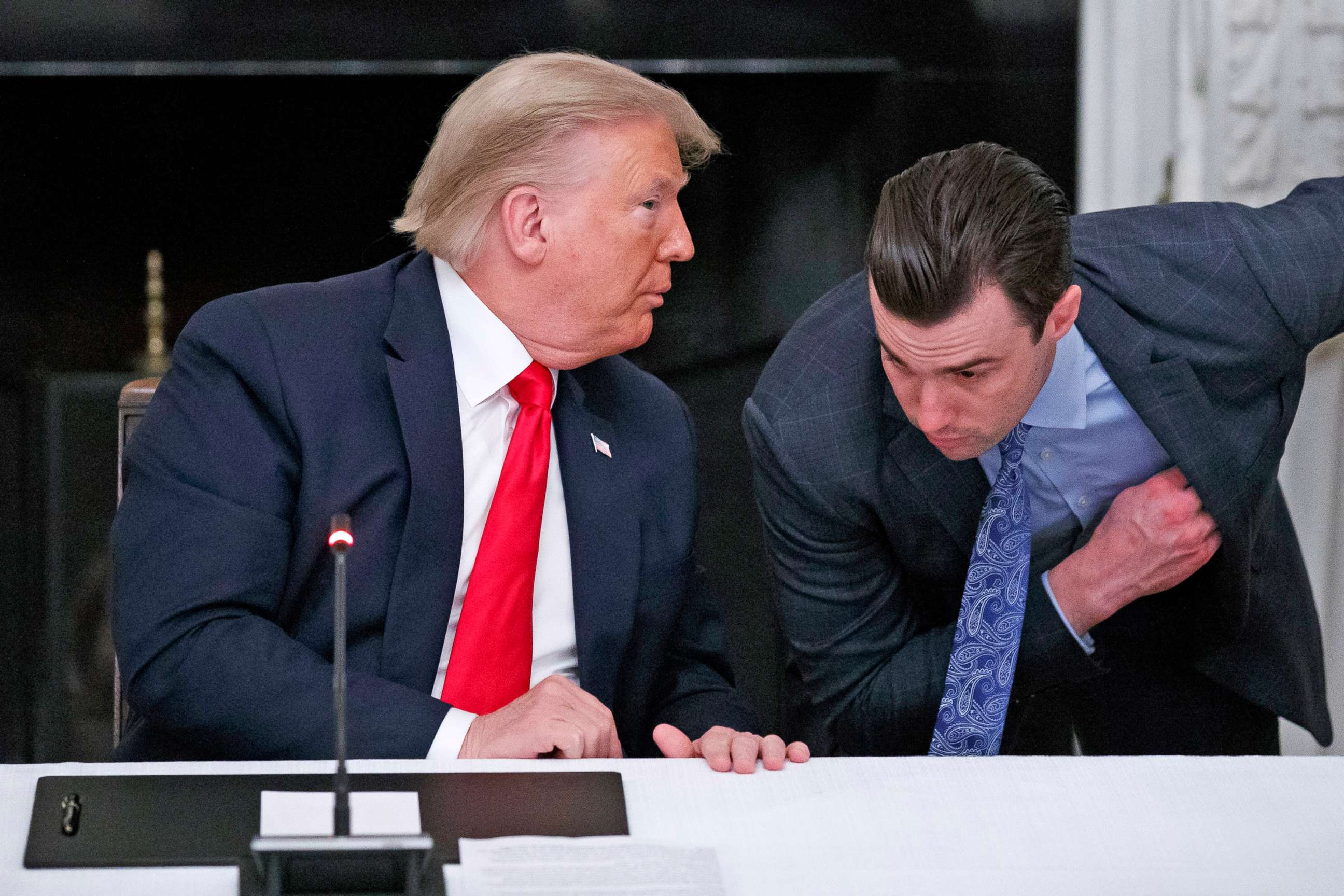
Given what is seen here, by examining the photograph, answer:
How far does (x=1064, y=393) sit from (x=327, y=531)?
884mm

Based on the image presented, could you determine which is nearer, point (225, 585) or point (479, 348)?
point (225, 585)

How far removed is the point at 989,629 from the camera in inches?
68.5

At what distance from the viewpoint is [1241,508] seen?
1.84 meters

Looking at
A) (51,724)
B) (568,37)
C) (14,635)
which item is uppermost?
(568,37)

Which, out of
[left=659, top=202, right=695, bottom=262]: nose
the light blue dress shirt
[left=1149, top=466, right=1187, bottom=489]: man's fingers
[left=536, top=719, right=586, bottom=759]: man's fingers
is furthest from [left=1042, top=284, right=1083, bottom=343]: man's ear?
[left=536, top=719, right=586, bottom=759]: man's fingers

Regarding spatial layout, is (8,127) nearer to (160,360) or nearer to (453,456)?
(160,360)

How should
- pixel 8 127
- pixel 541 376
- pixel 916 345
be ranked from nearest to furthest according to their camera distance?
pixel 916 345
pixel 541 376
pixel 8 127

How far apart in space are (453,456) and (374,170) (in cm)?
132

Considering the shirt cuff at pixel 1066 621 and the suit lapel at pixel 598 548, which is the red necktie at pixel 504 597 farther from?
the shirt cuff at pixel 1066 621

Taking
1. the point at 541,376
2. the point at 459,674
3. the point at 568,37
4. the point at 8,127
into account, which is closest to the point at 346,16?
the point at 568,37

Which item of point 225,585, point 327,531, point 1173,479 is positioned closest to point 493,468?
point 327,531

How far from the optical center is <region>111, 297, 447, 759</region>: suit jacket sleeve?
1576 millimetres

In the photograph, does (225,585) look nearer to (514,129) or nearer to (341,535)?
(341,535)

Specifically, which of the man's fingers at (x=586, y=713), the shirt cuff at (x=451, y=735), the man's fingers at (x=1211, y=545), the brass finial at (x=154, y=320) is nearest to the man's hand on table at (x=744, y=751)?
the man's fingers at (x=586, y=713)
